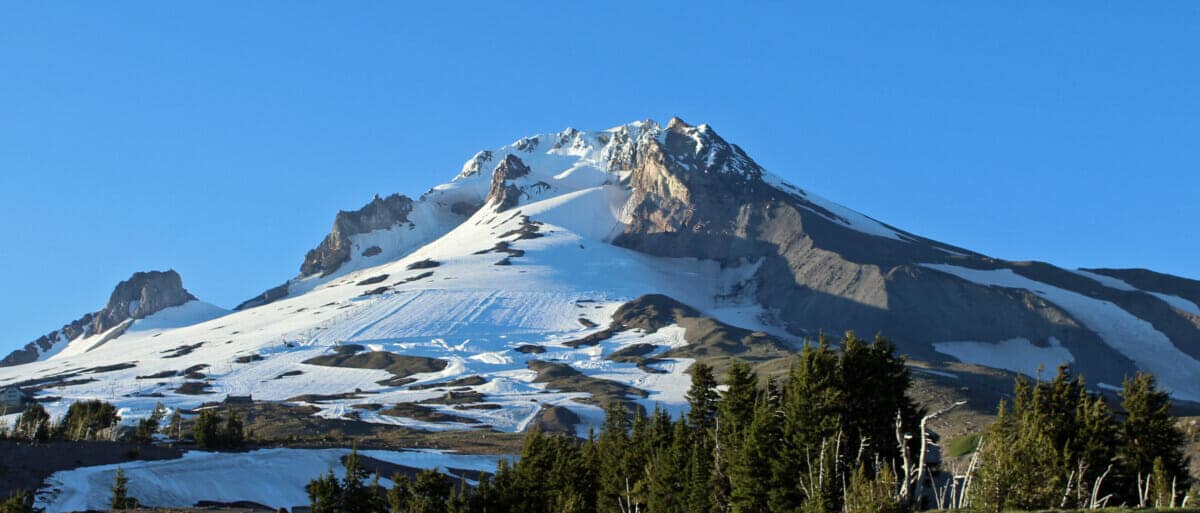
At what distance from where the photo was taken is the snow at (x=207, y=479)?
218ft

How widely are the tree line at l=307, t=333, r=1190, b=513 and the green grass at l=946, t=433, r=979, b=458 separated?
2425 mm

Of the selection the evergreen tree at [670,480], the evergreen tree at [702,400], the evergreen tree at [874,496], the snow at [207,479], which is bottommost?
the snow at [207,479]

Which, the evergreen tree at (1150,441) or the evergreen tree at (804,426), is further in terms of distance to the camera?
the evergreen tree at (1150,441)

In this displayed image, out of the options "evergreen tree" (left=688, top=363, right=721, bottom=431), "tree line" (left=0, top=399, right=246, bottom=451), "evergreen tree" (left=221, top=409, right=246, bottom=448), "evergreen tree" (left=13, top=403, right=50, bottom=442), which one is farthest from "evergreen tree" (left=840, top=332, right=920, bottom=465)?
"evergreen tree" (left=13, top=403, right=50, bottom=442)

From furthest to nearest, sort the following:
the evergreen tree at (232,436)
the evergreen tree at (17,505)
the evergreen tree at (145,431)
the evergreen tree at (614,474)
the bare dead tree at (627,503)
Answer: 1. the evergreen tree at (145,431)
2. the evergreen tree at (232,436)
3. the evergreen tree at (614,474)
4. the bare dead tree at (627,503)
5. the evergreen tree at (17,505)

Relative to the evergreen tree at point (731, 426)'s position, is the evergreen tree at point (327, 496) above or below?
below

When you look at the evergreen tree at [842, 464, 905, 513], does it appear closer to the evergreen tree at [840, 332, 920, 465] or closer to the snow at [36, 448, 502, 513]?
the evergreen tree at [840, 332, 920, 465]

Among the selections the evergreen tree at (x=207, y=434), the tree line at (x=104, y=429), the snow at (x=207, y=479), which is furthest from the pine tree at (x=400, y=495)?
the tree line at (x=104, y=429)

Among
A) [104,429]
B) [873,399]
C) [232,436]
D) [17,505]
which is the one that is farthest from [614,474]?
[104,429]

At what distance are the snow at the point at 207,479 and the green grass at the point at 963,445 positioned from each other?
3490cm

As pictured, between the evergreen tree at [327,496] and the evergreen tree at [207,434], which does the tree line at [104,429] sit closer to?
the evergreen tree at [207,434]

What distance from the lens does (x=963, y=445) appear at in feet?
200

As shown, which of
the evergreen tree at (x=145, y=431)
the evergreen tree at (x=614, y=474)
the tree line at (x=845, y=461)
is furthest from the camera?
the evergreen tree at (x=145, y=431)

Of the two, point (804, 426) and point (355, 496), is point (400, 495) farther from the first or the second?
point (804, 426)
